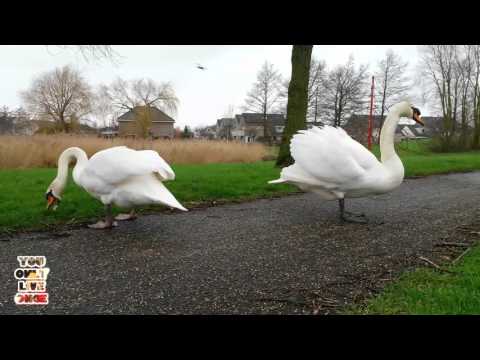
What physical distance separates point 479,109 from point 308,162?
44829mm

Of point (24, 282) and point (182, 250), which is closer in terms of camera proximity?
point (24, 282)

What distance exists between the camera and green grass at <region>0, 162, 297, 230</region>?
560cm

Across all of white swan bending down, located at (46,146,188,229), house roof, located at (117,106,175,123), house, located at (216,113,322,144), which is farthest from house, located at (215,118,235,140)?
white swan bending down, located at (46,146,188,229)

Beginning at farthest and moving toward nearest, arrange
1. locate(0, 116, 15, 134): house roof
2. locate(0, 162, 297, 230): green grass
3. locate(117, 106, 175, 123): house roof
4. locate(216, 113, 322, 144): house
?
locate(216, 113, 322, 144): house < locate(117, 106, 175, 123): house roof < locate(0, 116, 15, 134): house roof < locate(0, 162, 297, 230): green grass

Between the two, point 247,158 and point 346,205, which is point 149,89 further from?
point 346,205

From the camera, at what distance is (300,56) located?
464 inches

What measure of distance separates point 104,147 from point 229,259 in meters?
11.9

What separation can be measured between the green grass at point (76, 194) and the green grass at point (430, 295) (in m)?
4.41

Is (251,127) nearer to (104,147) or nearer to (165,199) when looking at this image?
(104,147)

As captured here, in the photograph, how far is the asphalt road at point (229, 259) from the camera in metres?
2.97

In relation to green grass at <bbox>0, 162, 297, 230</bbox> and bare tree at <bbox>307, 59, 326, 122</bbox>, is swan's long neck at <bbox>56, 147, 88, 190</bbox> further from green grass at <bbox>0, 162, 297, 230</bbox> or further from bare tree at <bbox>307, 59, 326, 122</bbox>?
bare tree at <bbox>307, 59, 326, 122</bbox>

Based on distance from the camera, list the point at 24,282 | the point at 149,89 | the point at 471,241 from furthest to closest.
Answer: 1. the point at 149,89
2. the point at 471,241
3. the point at 24,282

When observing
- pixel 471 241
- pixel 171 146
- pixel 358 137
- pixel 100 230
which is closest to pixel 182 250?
pixel 100 230

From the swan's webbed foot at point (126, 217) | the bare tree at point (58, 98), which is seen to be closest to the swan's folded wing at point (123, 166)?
the swan's webbed foot at point (126, 217)
